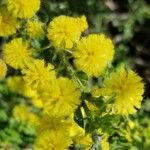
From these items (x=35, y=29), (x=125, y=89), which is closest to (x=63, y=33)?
(x=35, y=29)

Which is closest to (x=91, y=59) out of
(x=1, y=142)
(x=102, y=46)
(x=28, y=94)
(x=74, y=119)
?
(x=102, y=46)

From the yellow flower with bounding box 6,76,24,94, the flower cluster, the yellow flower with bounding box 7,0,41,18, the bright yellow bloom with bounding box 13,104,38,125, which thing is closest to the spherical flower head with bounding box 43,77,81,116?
the flower cluster

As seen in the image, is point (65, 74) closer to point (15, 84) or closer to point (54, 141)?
point (54, 141)

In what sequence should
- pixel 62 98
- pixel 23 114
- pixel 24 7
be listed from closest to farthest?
pixel 62 98
pixel 24 7
pixel 23 114

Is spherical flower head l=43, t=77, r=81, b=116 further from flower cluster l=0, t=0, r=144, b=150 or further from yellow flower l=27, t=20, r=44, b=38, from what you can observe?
yellow flower l=27, t=20, r=44, b=38

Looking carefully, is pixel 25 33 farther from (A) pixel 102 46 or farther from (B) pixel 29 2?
(A) pixel 102 46

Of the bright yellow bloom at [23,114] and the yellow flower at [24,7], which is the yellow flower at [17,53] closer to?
the yellow flower at [24,7]
